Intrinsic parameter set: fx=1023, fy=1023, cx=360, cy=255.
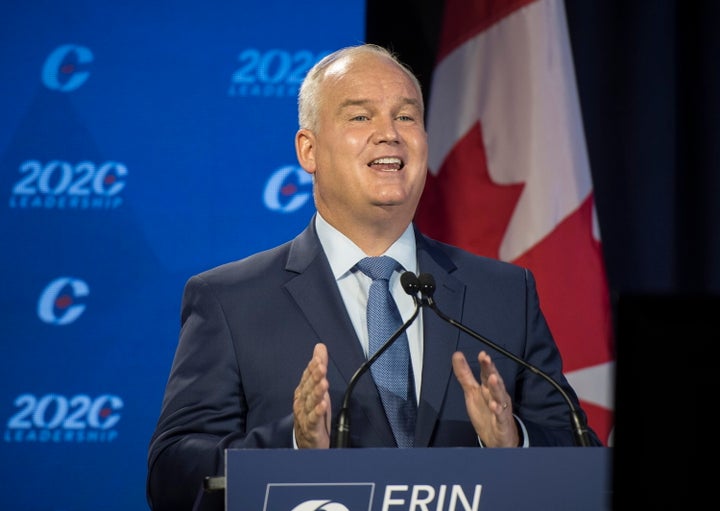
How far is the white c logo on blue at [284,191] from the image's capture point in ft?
11.8

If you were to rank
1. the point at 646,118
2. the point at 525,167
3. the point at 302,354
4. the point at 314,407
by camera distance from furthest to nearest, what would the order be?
1. the point at 646,118
2. the point at 525,167
3. the point at 302,354
4. the point at 314,407

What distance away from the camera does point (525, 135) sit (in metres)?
3.79

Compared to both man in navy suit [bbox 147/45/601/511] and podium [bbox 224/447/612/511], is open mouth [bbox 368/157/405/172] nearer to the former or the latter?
man in navy suit [bbox 147/45/601/511]

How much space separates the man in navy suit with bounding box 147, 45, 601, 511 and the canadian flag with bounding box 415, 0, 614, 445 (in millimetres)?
1125

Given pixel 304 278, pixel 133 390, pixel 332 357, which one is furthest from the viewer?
pixel 133 390

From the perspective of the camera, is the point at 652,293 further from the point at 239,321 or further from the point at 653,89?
the point at 653,89

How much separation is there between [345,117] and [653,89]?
1.94 meters

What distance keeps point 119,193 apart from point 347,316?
4.89ft

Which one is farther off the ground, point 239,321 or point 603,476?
point 239,321

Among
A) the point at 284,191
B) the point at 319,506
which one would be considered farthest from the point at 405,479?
the point at 284,191

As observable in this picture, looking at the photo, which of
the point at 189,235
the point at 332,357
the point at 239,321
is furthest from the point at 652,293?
the point at 189,235

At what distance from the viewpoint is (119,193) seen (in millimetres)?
3539

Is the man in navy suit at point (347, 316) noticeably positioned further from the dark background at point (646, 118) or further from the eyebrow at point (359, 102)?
the dark background at point (646, 118)

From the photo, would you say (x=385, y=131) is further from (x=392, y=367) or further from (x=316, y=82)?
(x=392, y=367)
